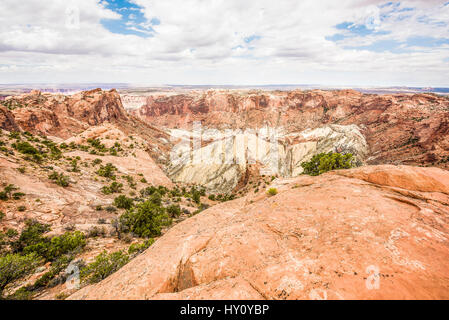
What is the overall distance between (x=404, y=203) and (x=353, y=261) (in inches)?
213

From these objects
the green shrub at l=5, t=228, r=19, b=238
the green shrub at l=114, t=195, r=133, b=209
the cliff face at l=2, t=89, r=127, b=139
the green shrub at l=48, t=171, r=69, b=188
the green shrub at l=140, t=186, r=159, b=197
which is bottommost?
the green shrub at l=140, t=186, r=159, b=197

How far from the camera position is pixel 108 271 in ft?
34.6

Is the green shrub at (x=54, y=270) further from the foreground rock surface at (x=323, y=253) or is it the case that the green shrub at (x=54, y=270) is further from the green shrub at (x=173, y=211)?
the green shrub at (x=173, y=211)

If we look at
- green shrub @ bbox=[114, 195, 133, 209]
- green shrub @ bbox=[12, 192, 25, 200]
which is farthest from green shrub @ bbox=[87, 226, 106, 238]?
green shrub @ bbox=[12, 192, 25, 200]

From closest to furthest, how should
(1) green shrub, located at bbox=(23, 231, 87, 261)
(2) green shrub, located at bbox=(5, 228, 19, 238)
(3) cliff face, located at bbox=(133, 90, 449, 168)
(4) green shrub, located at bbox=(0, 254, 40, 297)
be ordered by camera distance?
(4) green shrub, located at bbox=(0, 254, 40, 297) < (1) green shrub, located at bbox=(23, 231, 87, 261) < (2) green shrub, located at bbox=(5, 228, 19, 238) < (3) cliff face, located at bbox=(133, 90, 449, 168)

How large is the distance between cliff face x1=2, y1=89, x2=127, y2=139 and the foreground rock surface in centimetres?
5342

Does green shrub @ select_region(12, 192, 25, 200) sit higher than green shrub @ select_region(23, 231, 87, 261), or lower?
higher

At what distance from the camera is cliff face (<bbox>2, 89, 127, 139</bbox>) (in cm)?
5312

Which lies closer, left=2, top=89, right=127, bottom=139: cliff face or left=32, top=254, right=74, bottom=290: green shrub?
left=32, top=254, right=74, bottom=290: green shrub

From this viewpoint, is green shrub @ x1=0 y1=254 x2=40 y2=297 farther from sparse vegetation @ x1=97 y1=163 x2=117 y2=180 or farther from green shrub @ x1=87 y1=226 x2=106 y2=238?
sparse vegetation @ x1=97 y1=163 x2=117 y2=180

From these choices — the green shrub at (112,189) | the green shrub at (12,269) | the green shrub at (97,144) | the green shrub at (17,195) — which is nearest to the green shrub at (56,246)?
the green shrub at (12,269)

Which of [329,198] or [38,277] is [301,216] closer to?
[329,198]

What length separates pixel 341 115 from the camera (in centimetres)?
10631

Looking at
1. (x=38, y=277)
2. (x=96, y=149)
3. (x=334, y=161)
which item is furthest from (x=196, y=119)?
(x=38, y=277)
